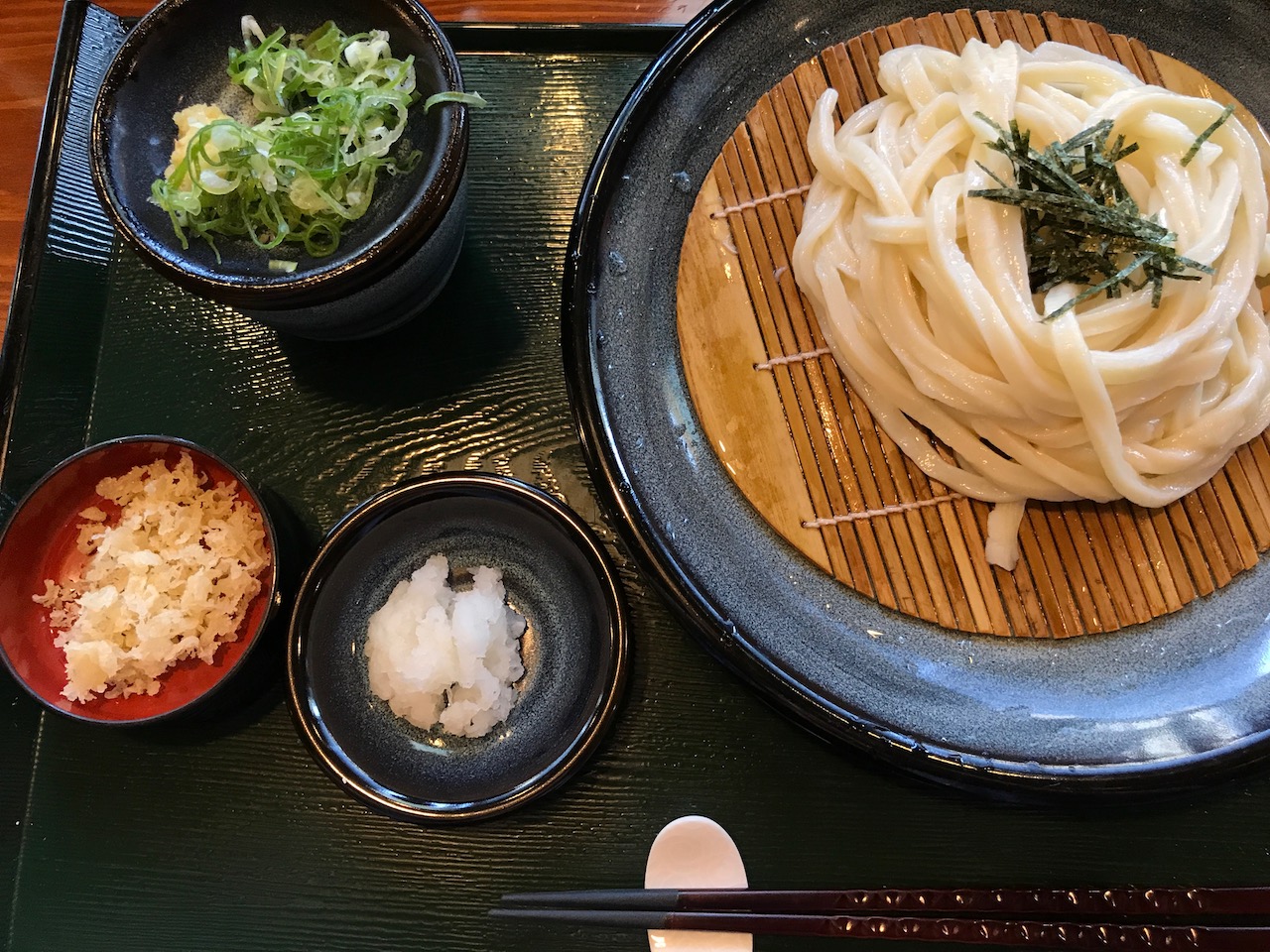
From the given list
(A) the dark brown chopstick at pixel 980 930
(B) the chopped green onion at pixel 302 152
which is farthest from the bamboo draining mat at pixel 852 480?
(B) the chopped green onion at pixel 302 152

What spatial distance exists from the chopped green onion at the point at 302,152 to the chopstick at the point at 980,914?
1.57m

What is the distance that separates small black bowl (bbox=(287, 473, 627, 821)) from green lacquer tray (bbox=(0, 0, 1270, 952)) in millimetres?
131

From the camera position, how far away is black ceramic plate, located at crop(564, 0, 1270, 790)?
1.55 m

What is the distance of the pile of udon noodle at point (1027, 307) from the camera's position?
5.47 feet

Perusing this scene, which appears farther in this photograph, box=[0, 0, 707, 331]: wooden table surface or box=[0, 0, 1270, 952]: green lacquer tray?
box=[0, 0, 707, 331]: wooden table surface

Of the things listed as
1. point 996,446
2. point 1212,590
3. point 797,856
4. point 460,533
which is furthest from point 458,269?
point 1212,590

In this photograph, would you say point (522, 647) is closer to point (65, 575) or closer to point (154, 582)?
point (154, 582)

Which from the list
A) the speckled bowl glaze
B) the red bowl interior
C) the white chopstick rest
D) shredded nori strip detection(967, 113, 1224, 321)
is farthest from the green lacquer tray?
shredded nori strip detection(967, 113, 1224, 321)

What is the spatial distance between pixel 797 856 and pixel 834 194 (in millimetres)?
1534

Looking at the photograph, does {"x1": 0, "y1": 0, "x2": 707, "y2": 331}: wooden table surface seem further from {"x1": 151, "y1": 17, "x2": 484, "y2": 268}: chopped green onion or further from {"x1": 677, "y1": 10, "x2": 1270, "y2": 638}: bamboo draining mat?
{"x1": 151, "y1": 17, "x2": 484, "y2": 268}: chopped green onion

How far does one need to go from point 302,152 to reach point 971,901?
81.3 inches

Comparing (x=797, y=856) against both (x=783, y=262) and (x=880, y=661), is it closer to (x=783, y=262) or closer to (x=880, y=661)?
(x=880, y=661)

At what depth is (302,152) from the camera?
167 cm

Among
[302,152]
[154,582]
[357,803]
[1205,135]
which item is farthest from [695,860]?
[1205,135]
